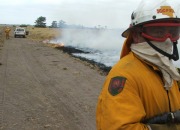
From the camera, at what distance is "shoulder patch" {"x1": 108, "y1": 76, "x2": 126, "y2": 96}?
2.01 metres

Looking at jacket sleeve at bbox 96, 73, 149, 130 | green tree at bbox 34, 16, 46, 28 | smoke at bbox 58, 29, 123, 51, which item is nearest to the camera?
jacket sleeve at bbox 96, 73, 149, 130

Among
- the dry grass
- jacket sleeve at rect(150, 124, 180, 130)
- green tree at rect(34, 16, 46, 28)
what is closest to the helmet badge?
jacket sleeve at rect(150, 124, 180, 130)

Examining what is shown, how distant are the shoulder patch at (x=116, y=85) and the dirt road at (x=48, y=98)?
5.05 metres

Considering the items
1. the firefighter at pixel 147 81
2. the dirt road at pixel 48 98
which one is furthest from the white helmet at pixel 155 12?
the dirt road at pixel 48 98

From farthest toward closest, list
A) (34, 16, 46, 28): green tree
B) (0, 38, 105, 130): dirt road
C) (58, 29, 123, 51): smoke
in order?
(34, 16, 46, 28): green tree → (58, 29, 123, 51): smoke → (0, 38, 105, 130): dirt road

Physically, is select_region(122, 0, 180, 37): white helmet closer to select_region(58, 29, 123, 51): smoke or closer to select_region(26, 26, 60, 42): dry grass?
select_region(58, 29, 123, 51): smoke

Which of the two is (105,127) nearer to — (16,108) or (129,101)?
(129,101)

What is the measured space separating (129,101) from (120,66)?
29 centimetres

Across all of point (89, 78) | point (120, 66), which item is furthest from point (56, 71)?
point (120, 66)

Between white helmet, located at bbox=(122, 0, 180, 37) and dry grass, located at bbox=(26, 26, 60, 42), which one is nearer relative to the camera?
white helmet, located at bbox=(122, 0, 180, 37)

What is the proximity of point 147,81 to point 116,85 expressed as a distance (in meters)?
0.20

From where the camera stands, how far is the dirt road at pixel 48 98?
727 centimetres

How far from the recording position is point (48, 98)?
9.55 meters

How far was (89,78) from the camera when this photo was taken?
13523 mm
